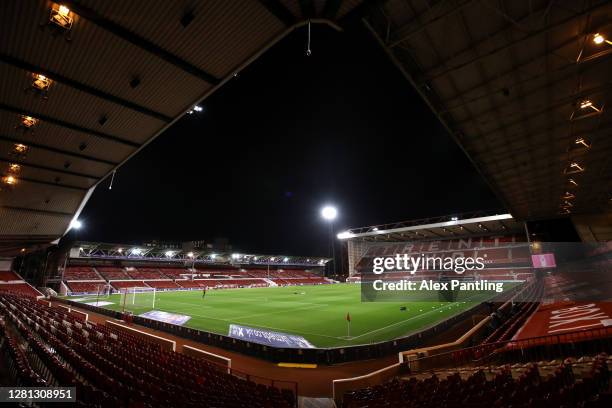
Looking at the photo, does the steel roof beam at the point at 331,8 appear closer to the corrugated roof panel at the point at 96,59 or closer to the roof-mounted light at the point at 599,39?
the corrugated roof panel at the point at 96,59

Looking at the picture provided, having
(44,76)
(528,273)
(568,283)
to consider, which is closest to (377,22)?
(44,76)

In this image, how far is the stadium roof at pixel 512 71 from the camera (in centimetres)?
819

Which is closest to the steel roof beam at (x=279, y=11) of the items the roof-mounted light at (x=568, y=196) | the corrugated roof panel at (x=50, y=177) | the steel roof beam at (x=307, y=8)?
the steel roof beam at (x=307, y=8)

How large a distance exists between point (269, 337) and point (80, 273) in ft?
163

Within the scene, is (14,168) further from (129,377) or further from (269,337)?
(269,337)

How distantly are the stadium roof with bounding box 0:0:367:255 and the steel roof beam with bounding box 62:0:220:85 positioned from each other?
29 mm

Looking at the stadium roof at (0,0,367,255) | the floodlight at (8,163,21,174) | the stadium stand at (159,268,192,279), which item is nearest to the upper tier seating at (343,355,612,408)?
the stadium roof at (0,0,367,255)

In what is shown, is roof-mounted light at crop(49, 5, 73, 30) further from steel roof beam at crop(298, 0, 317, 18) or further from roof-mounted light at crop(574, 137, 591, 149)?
roof-mounted light at crop(574, 137, 591, 149)

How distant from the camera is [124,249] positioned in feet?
185

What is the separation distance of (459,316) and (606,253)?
17.8 meters

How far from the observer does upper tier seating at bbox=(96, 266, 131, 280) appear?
53.5 meters

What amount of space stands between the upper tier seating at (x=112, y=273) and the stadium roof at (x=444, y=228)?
4951 cm

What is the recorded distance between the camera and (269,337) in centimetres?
1638

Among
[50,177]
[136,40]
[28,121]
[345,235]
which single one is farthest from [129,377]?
[345,235]
